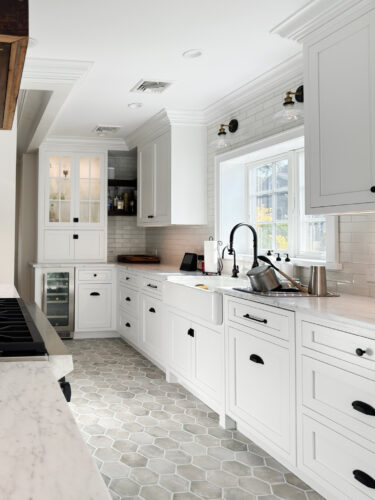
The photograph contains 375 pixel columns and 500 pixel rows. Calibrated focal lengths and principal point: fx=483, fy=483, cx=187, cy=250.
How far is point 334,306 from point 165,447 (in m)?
1.32

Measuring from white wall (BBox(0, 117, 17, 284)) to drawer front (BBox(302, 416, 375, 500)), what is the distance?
2319 millimetres

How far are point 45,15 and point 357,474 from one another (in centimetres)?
286

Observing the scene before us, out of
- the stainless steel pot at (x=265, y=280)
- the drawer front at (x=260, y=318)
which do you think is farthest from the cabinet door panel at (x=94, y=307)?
the stainless steel pot at (x=265, y=280)

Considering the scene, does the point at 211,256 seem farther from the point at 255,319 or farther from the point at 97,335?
the point at 97,335

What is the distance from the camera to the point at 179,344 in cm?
397

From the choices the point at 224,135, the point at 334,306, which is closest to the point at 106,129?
the point at 224,135

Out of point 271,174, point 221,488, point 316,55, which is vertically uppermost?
point 316,55

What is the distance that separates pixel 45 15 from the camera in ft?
9.20

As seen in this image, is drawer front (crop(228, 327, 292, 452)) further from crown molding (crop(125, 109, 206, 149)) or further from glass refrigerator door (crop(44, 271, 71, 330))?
glass refrigerator door (crop(44, 271, 71, 330))

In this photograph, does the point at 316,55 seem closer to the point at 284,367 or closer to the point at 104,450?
the point at 284,367

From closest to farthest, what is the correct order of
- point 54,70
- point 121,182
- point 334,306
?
point 334,306 → point 54,70 → point 121,182

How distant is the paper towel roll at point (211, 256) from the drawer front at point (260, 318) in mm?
1384

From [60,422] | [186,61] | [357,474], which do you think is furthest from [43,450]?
[186,61]

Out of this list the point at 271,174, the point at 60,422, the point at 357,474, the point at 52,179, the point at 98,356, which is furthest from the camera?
the point at 52,179
